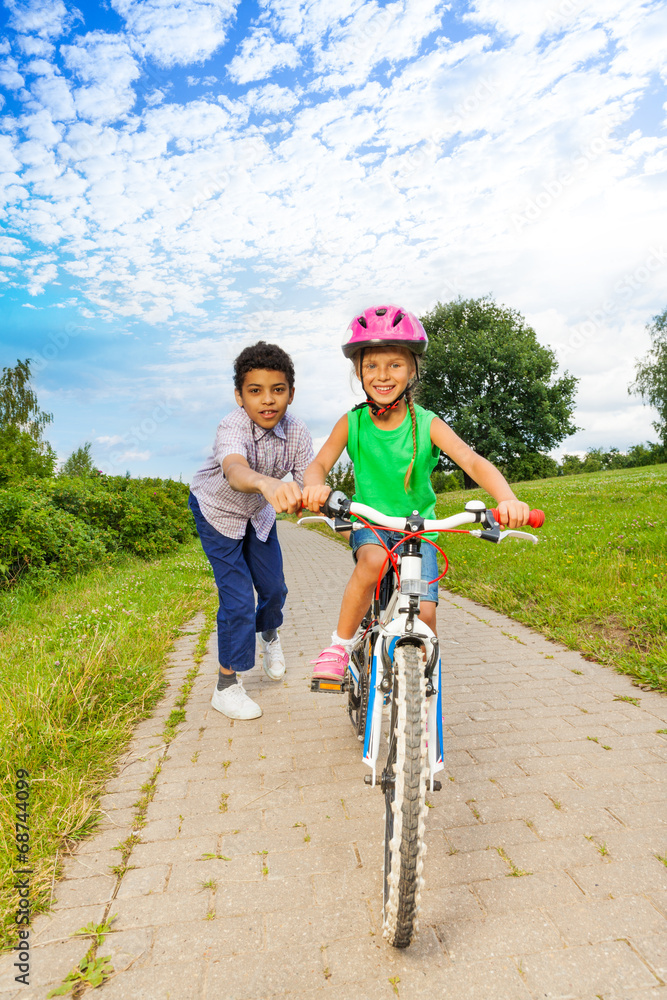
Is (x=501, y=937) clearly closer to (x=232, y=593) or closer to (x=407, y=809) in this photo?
(x=407, y=809)

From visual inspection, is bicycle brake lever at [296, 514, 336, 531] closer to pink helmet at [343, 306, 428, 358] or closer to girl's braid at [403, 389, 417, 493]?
girl's braid at [403, 389, 417, 493]

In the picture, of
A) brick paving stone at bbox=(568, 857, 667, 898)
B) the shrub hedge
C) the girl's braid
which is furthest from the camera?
the shrub hedge

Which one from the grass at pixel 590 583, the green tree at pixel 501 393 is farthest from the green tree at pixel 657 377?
the grass at pixel 590 583

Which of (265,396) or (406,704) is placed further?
(265,396)

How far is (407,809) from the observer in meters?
A: 1.95

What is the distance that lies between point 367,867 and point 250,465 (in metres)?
2.19

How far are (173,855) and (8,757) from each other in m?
1.09

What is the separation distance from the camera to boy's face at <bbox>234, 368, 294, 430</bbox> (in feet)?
12.0

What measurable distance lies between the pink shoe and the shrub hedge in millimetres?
5999

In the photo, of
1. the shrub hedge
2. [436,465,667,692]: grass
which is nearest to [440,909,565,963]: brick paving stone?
[436,465,667,692]: grass

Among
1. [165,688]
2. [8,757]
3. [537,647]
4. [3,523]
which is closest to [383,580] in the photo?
[8,757]

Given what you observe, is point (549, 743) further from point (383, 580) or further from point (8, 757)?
point (8, 757)

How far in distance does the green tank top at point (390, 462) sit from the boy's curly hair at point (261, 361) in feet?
2.61

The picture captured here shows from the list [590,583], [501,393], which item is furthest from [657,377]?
[590,583]
